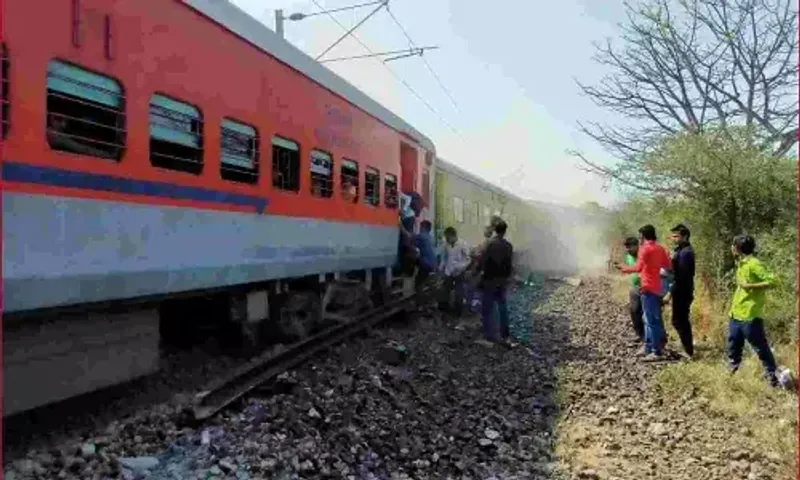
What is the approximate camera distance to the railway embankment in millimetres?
4723

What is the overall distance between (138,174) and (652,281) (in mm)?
6378

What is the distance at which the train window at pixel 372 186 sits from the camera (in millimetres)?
10523

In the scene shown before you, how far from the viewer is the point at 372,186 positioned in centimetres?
1084

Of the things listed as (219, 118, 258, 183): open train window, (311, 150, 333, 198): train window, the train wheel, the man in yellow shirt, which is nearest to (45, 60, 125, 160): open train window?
(219, 118, 258, 183): open train window

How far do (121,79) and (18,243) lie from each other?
1.35 meters

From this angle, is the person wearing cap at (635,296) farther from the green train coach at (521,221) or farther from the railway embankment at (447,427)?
the green train coach at (521,221)

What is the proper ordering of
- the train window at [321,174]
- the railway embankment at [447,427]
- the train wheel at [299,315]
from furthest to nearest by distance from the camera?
the train wheel at [299,315] < the train window at [321,174] < the railway embankment at [447,427]

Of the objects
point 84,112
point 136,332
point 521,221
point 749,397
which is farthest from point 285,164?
point 521,221

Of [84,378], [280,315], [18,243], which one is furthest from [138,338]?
[280,315]

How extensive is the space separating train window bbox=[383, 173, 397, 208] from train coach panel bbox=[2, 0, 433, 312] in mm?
2790

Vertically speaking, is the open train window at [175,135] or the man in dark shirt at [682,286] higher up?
the open train window at [175,135]

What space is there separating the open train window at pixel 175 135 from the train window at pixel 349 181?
3524 millimetres

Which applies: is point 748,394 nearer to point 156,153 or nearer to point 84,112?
point 156,153

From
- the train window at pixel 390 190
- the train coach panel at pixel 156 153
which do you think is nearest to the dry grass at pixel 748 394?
the train coach panel at pixel 156 153
